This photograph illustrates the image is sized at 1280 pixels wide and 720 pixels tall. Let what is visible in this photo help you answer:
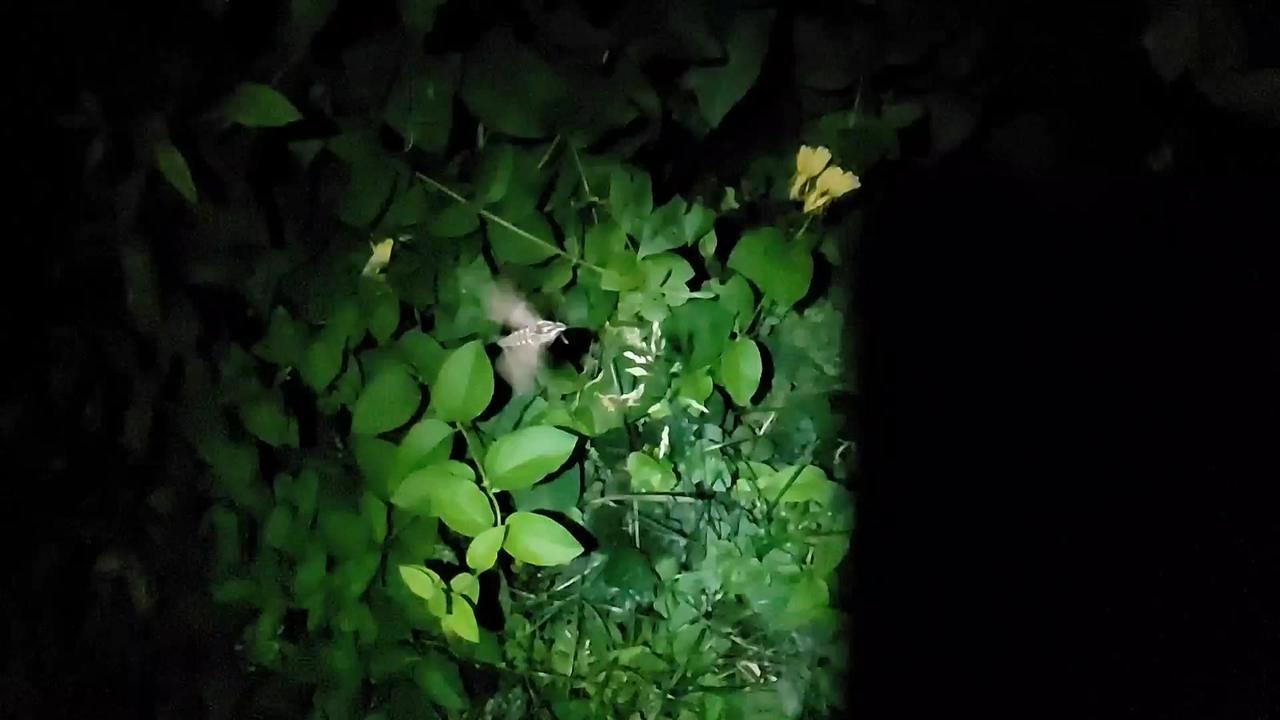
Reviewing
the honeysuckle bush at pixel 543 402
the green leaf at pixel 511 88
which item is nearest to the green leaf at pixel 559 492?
the honeysuckle bush at pixel 543 402

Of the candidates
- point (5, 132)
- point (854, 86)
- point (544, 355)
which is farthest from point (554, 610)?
point (5, 132)

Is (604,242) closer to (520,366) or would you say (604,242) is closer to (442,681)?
(520,366)

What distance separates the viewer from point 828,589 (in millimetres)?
580

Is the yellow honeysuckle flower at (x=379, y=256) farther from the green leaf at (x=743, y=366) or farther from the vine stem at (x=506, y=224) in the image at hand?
the green leaf at (x=743, y=366)

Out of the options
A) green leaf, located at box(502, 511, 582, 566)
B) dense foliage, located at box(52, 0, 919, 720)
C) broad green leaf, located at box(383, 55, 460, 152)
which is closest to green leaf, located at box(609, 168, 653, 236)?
dense foliage, located at box(52, 0, 919, 720)

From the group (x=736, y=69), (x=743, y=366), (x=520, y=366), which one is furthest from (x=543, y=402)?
(x=736, y=69)

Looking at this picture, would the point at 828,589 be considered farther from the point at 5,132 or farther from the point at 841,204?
the point at 5,132

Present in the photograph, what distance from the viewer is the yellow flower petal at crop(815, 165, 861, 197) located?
50cm

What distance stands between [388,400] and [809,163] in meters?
0.31

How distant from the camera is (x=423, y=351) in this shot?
570 millimetres

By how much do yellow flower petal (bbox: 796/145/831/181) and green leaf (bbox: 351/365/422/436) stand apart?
283 millimetres

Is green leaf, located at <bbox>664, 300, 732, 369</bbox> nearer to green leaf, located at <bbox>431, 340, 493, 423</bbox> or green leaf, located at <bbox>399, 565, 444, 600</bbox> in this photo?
green leaf, located at <bbox>431, 340, 493, 423</bbox>

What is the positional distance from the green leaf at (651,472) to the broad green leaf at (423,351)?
0.46ft

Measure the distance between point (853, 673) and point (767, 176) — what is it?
340 millimetres
